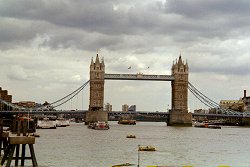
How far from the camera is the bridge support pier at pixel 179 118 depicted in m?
155

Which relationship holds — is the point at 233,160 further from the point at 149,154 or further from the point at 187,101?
the point at 187,101

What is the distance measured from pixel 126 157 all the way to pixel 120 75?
107756 millimetres

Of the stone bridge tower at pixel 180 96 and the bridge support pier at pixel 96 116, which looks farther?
the stone bridge tower at pixel 180 96

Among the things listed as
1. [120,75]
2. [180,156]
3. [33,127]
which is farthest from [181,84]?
[33,127]

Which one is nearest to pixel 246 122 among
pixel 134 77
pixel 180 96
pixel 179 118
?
pixel 180 96

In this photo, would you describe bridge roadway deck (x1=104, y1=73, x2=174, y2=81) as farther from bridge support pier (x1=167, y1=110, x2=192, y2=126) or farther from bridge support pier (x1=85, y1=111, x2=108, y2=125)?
bridge support pier (x1=85, y1=111, x2=108, y2=125)

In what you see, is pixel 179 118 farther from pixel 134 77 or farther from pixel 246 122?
pixel 246 122

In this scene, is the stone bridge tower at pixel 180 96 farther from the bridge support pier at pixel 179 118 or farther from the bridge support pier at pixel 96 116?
the bridge support pier at pixel 96 116

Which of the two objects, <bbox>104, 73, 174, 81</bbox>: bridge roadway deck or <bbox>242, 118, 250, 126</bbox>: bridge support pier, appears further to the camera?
<bbox>242, 118, 250, 126</bbox>: bridge support pier

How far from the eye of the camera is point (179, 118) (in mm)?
155875

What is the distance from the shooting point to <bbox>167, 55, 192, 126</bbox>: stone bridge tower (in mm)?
156125

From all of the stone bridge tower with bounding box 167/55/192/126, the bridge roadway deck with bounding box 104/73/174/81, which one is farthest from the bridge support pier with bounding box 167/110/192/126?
the bridge roadway deck with bounding box 104/73/174/81

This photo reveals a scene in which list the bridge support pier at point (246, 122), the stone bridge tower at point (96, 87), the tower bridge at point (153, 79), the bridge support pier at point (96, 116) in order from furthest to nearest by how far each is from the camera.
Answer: the bridge support pier at point (246, 122) → the stone bridge tower at point (96, 87) → the tower bridge at point (153, 79) → the bridge support pier at point (96, 116)

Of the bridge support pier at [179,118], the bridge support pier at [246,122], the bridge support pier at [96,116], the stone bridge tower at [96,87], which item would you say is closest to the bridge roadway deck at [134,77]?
the stone bridge tower at [96,87]
